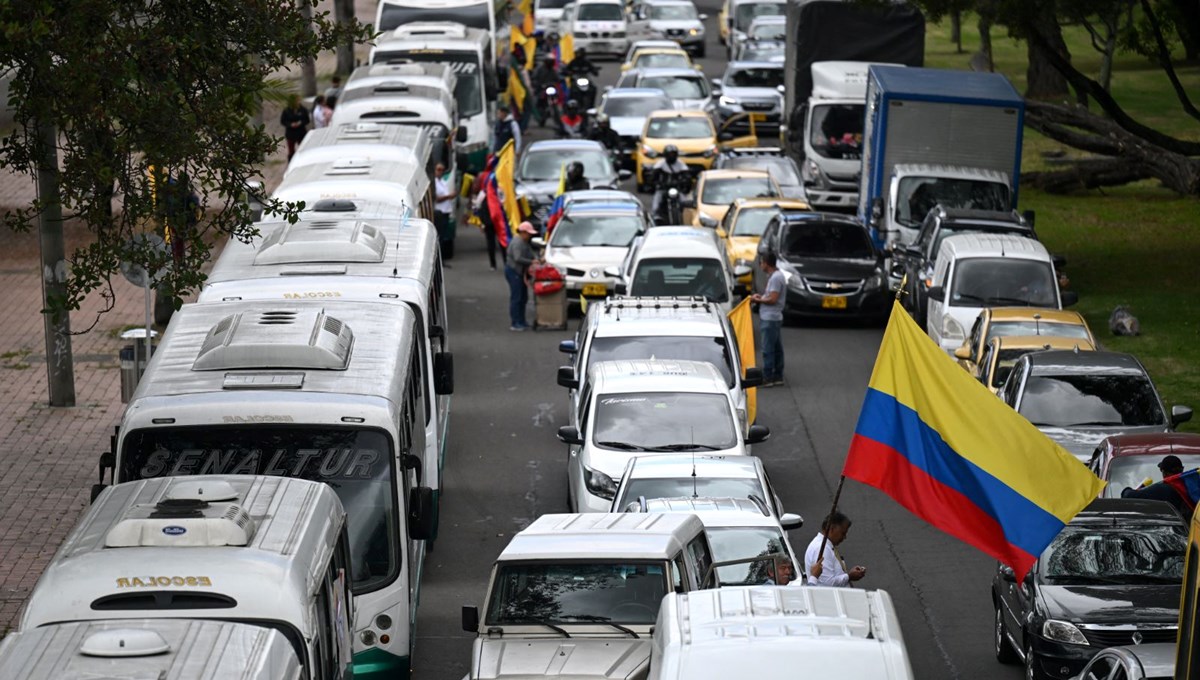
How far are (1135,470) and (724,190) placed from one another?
17075 millimetres

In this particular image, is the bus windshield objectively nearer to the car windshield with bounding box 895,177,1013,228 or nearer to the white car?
the white car

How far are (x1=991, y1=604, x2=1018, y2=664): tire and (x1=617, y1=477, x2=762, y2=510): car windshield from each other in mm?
2210

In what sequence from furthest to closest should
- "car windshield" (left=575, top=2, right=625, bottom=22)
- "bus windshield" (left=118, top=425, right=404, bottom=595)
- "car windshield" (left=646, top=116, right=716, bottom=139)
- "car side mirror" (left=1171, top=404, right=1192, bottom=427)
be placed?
"car windshield" (left=575, top=2, right=625, bottom=22) → "car windshield" (left=646, top=116, right=716, bottom=139) → "car side mirror" (left=1171, top=404, right=1192, bottom=427) → "bus windshield" (left=118, top=425, right=404, bottom=595)

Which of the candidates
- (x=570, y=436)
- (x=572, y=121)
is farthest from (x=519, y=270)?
(x=572, y=121)

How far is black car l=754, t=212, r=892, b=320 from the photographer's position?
26.8 meters

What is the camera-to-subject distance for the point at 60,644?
8.20 meters

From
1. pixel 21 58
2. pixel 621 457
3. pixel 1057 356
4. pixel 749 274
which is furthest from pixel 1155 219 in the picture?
pixel 21 58

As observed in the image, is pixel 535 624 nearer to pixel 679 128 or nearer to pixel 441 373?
pixel 441 373

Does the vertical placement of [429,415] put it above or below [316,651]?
below

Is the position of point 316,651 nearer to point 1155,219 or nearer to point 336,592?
point 336,592

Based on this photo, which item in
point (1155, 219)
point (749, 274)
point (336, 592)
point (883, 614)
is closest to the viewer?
point (883, 614)

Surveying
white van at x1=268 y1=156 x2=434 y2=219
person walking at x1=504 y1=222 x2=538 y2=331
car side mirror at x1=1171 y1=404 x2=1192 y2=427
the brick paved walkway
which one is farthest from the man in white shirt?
person walking at x1=504 y1=222 x2=538 y2=331

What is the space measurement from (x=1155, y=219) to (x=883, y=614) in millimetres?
28416

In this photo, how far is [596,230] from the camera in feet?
93.6
